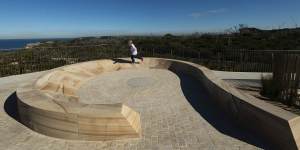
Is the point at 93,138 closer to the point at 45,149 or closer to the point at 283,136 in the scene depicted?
the point at 45,149

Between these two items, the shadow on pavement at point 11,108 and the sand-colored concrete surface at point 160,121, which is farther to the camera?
the shadow on pavement at point 11,108

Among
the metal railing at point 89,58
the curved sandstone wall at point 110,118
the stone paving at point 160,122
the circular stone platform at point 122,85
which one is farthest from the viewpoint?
the metal railing at point 89,58

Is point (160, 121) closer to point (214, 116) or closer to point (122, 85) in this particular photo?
point (214, 116)

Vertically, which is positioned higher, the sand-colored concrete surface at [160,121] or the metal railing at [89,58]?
the metal railing at [89,58]

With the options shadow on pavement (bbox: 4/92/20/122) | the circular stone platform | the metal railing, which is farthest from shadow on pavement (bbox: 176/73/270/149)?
the metal railing

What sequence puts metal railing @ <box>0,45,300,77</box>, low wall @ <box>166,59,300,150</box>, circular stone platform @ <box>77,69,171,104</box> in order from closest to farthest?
low wall @ <box>166,59,300,150</box>
circular stone platform @ <box>77,69,171,104</box>
metal railing @ <box>0,45,300,77</box>

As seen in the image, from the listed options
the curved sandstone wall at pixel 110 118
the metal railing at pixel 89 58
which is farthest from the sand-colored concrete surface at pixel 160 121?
the metal railing at pixel 89 58

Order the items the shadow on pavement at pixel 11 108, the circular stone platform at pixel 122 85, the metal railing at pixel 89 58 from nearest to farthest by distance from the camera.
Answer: the shadow on pavement at pixel 11 108 → the circular stone platform at pixel 122 85 → the metal railing at pixel 89 58

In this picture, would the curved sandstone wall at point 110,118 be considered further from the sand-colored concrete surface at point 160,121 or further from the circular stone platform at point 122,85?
the circular stone platform at point 122,85

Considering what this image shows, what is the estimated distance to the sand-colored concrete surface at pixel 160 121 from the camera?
5.15m

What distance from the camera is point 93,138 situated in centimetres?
530

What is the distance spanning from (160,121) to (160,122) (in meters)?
0.07

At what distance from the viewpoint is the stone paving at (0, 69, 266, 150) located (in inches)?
202

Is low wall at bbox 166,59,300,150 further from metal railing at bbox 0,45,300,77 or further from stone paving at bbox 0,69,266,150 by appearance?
metal railing at bbox 0,45,300,77
